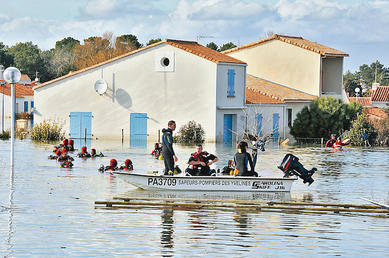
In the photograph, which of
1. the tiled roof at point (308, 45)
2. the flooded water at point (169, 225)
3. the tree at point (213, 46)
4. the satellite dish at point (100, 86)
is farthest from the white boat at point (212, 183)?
the tree at point (213, 46)

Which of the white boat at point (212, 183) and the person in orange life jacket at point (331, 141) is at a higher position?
the person in orange life jacket at point (331, 141)

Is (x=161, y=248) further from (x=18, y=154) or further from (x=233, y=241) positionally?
(x=18, y=154)

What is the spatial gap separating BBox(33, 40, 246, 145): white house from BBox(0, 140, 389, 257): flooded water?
19935mm

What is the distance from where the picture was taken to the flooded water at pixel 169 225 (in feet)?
34.1

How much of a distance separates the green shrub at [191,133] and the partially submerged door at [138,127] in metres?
2.74

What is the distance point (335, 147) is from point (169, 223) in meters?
25.7

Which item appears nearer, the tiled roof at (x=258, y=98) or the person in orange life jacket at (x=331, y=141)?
the person in orange life jacket at (x=331, y=141)

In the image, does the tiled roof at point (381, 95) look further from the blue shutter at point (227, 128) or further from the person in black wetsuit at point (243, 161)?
the person in black wetsuit at point (243, 161)

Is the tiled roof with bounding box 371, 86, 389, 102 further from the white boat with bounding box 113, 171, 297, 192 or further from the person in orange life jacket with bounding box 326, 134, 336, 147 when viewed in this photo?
the white boat with bounding box 113, 171, 297, 192

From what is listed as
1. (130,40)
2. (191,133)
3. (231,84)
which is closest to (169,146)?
(191,133)

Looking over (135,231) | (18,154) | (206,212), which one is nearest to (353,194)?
(206,212)

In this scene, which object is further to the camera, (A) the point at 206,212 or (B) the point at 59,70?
(B) the point at 59,70

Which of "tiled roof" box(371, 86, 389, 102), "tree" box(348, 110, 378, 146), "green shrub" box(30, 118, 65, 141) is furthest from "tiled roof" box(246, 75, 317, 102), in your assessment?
"tiled roof" box(371, 86, 389, 102)

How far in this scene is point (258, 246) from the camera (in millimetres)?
10750
